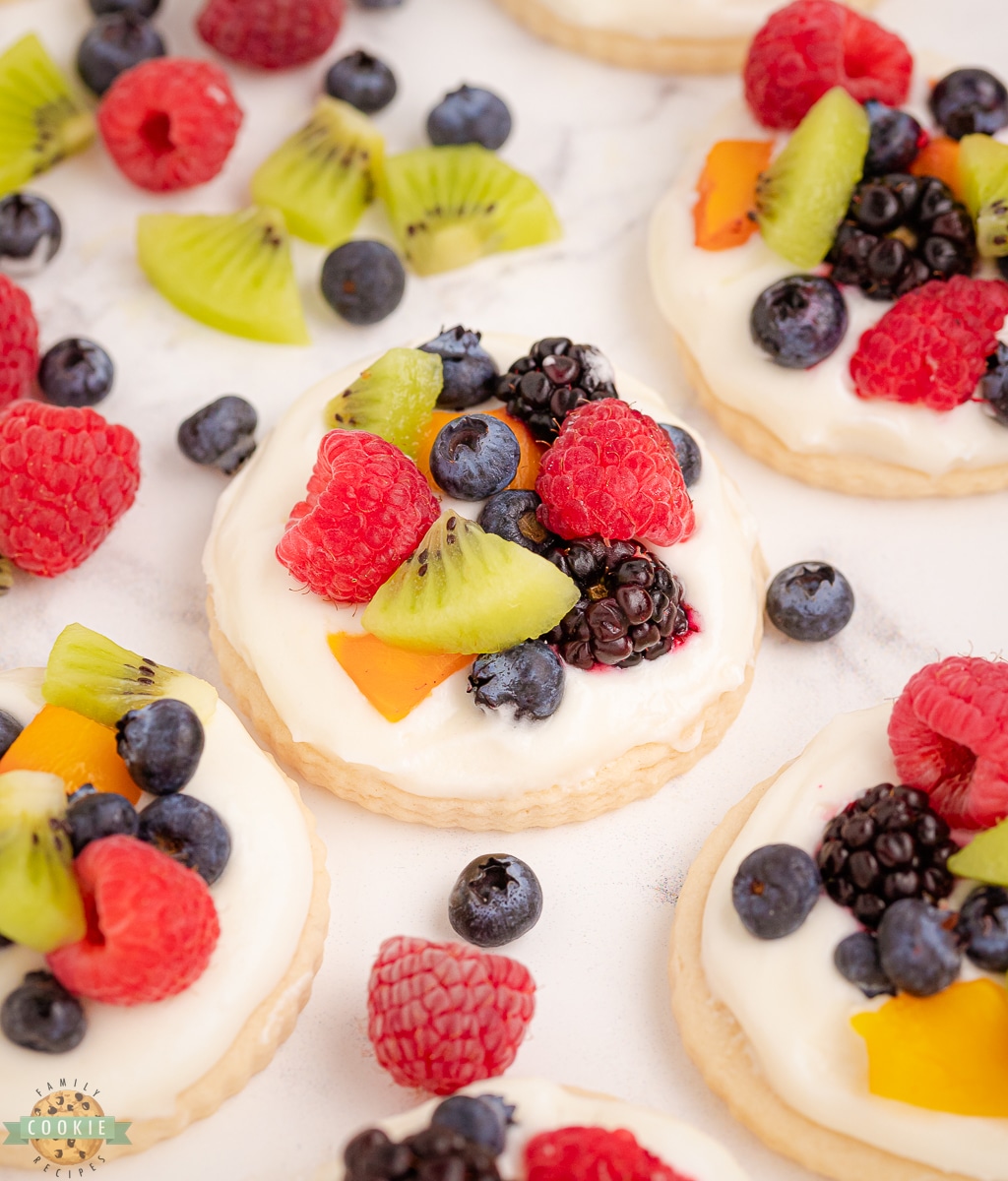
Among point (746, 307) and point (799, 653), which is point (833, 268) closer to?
point (746, 307)

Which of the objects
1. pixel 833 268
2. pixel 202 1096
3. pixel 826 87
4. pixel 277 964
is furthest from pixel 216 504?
pixel 826 87

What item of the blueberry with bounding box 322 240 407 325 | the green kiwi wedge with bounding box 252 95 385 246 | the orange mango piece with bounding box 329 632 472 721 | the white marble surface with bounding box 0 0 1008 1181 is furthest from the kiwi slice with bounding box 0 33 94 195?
the orange mango piece with bounding box 329 632 472 721

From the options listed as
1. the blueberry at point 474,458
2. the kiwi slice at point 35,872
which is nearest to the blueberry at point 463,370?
the blueberry at point 474,458

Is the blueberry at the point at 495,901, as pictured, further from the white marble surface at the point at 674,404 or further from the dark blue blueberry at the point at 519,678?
the dark blue blueberry at the point at 519,678

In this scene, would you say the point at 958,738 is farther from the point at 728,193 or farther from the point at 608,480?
the point at 728,193

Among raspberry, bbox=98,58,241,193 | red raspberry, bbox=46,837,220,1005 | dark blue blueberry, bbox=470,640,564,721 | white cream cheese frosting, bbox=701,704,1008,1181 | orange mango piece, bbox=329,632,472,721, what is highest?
raspberry, bbox=98,58,241,193

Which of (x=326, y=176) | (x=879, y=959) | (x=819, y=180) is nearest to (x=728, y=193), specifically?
(x=819, y=180)

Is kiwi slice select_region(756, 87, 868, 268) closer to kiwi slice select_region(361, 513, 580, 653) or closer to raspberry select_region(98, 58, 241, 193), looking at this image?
kiwi slice select_region(361, 513, 580, 653)
